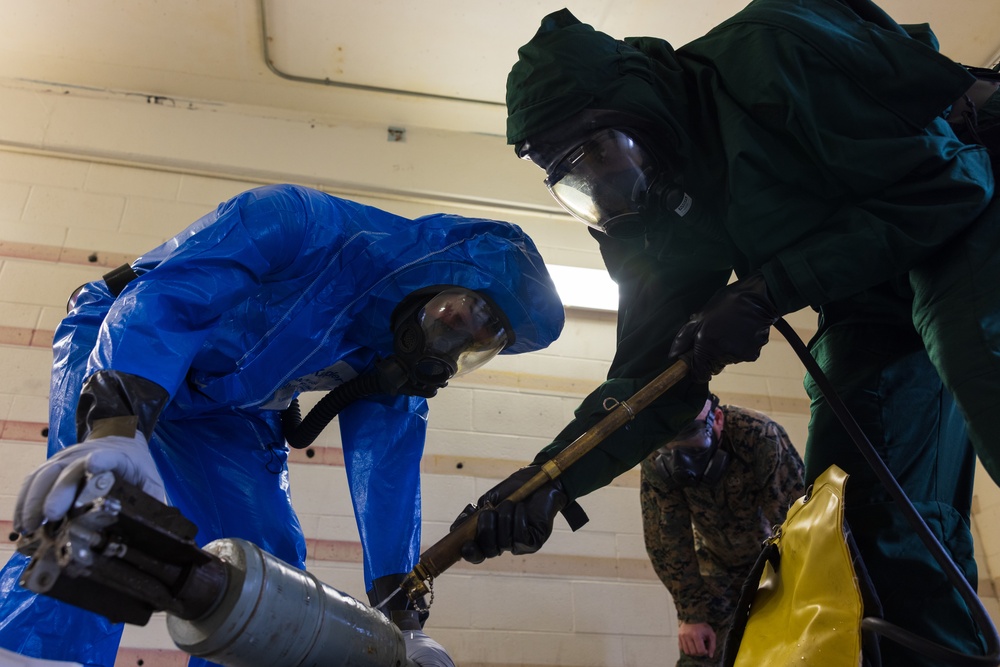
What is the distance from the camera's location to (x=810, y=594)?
1.28 metres

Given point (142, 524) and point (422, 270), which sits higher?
point (142, 524)

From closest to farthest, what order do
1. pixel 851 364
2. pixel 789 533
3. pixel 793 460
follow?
1. pixel 789 533
2. pixel 851 364
3. pixel 793 460

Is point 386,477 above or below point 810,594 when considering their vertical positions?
below

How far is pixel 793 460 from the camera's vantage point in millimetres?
2832

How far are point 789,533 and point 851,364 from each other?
0.38m

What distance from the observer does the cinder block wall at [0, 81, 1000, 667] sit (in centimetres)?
326

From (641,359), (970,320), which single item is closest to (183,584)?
(641,359)

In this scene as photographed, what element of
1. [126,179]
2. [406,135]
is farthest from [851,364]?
[126,179]

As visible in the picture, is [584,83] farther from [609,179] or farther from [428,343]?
[428,343]

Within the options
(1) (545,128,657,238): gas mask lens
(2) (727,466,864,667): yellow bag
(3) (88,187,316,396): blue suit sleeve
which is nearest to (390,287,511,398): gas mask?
(3) (88,187,316,396): blue suit sleeve

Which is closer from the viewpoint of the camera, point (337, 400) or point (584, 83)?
point (584, 83)

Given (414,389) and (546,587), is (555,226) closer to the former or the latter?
(546,587)

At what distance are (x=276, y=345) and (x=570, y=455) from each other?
2.48ft

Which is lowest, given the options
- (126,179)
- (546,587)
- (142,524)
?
(546,587)
